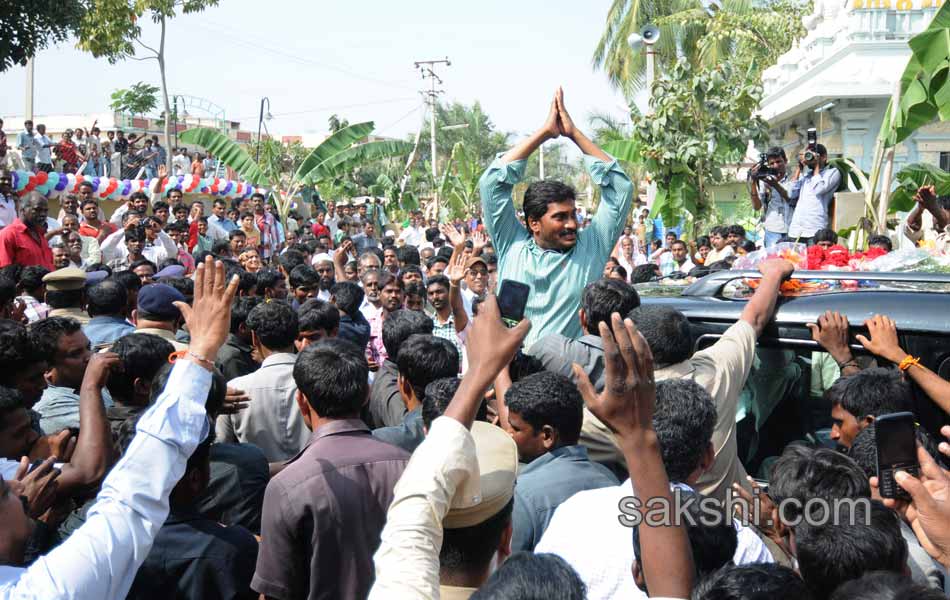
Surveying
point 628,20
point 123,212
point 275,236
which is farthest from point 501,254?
point 628,20

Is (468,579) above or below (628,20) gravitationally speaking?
below

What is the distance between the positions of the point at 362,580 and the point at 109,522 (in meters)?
1.03

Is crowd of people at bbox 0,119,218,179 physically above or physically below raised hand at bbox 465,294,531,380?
above

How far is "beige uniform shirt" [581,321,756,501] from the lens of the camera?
10.8ft

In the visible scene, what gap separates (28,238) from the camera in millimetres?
8102

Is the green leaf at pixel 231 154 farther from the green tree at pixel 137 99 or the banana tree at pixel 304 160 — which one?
the green tree at pixel 137 99

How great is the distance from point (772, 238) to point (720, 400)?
25.5 feet

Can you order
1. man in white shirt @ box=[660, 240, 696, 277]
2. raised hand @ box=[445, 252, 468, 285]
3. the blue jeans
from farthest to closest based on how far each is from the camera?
man in white shirt @ box=[660, 240, 696, 277]
the blue jeans
raised hand @ box=[445, 252, 468, 285]

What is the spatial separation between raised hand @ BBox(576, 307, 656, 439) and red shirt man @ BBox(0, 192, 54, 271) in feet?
24.3

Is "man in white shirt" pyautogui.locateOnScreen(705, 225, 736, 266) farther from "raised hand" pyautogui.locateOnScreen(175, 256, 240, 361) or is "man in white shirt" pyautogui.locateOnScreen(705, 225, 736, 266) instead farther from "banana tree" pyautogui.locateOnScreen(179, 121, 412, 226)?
"raised hand" pyautogui.locateOnScreen(175, 256, 240, 361)

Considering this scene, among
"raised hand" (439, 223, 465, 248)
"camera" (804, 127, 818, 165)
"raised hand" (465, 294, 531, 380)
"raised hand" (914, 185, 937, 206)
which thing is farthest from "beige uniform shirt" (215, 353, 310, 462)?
"camera" (804, 127, 818, 165)

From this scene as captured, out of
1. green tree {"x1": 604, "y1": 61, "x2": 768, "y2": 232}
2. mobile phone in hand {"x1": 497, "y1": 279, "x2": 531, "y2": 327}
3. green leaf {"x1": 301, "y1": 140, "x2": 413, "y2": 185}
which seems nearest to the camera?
mobile phone in hand {"x1": 497, "y1": 279, "x2": 531, "y2": 327}

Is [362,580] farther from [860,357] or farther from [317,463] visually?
[860,357]

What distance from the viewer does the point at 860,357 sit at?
140 inches
